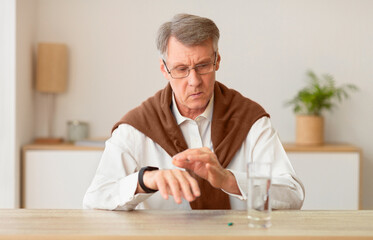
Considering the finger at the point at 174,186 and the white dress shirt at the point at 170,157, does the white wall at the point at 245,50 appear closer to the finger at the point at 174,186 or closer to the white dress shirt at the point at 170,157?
the white dress shirt at the point at 170,157

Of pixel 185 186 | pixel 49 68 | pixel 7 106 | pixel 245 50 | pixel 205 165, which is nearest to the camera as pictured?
pixel 185 186

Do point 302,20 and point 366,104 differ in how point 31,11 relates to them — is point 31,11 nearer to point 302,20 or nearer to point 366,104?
point 302,20

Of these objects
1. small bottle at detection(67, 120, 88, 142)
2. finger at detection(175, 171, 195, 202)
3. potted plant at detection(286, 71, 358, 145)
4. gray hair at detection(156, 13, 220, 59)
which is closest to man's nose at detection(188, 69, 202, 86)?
gray hair at detection(156, 13, 220, 59)

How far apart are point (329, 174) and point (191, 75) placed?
6.44 feet

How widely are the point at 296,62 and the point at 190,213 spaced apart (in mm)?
2592

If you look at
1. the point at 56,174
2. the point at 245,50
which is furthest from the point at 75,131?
the point at 245,50

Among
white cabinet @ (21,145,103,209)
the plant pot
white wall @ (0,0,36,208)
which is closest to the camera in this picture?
white wall @ (0,0,36,208)

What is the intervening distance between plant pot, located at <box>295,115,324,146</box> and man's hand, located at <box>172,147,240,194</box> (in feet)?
7.17

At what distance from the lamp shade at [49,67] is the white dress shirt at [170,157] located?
177 cm

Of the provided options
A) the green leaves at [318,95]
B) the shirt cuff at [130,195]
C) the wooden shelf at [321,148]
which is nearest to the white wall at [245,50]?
the green leaves at [318,95]

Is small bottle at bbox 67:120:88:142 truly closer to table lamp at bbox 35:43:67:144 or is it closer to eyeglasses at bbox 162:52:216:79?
table lamp at bbox 35:43:67:144

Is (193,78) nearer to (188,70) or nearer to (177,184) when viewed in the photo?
(188,70)

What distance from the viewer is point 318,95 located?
3820 mm

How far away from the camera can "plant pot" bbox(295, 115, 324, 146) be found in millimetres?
3840
